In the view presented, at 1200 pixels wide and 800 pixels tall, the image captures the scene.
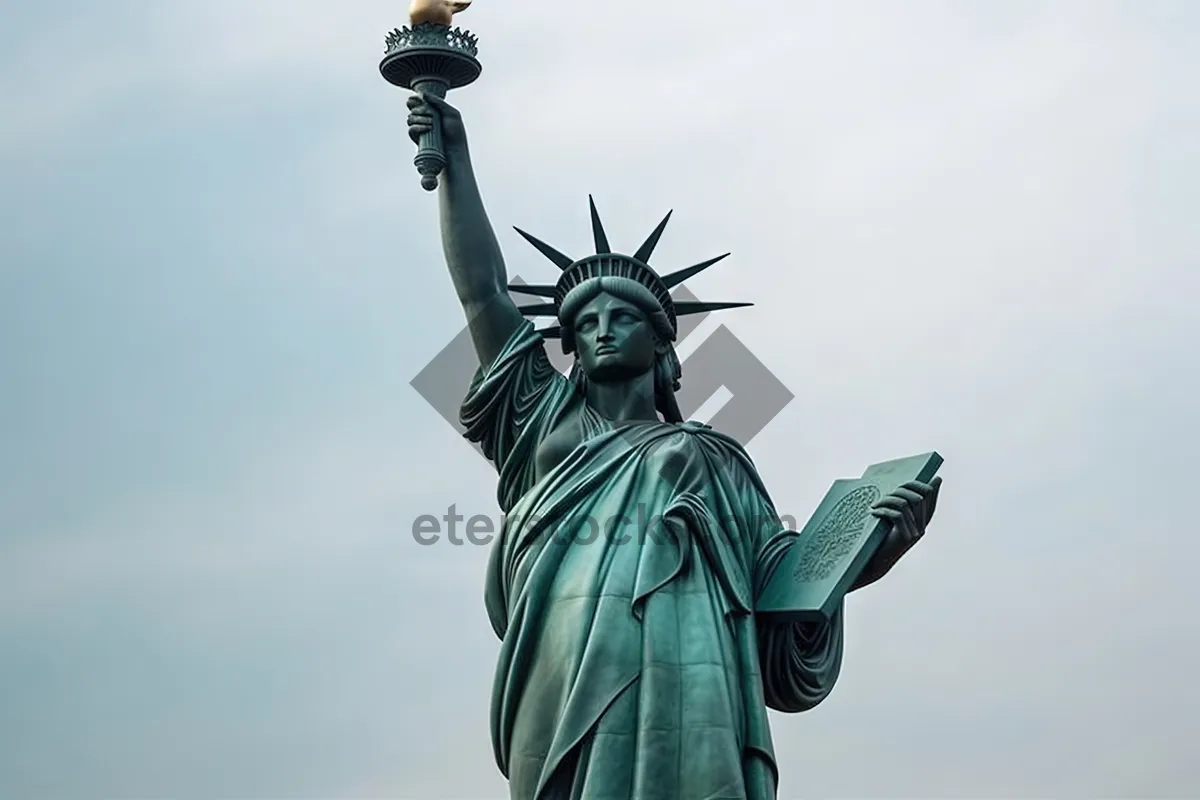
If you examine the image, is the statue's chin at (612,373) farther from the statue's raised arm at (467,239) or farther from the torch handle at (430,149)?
the torch handle at (430,149)

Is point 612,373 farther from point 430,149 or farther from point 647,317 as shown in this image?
point 430,149

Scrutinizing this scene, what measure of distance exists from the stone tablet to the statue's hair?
1409 mm

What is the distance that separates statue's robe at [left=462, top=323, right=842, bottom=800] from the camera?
1282 centimetres

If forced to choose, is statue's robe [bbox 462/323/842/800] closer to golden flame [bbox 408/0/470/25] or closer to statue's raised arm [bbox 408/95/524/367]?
statue's raised arm [bbox 408/95/524/367]

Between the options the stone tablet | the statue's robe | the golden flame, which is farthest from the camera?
the golden flame

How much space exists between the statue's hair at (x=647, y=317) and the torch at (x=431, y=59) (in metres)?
1.25

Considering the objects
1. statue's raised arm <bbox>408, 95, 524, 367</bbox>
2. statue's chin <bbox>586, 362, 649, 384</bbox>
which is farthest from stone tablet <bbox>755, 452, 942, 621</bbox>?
statue's raised arm <bbox>408, 95, 524, 367</bbox>

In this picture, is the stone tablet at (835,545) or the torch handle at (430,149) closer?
the stone tablet at (835,545)

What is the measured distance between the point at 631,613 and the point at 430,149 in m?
3.55

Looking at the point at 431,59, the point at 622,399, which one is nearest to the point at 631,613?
the point at 622,399

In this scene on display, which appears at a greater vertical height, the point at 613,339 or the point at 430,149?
the point at 430,149

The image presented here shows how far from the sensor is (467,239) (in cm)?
1462

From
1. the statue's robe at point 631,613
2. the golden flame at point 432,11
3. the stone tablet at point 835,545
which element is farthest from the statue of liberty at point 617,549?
the golden flame at point 432,11

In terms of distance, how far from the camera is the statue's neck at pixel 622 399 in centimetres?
1462
